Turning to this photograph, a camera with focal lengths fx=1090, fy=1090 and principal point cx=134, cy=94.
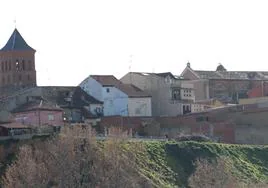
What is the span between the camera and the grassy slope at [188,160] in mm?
71375

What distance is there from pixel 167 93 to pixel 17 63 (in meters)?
13.3

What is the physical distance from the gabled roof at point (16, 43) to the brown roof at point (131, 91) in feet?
29.8

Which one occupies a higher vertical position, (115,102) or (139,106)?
(115,102)

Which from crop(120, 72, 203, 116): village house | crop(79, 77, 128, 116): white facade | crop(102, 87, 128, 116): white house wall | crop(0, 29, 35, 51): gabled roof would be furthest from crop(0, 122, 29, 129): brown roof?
crop(120, 72, 203, 116): village house

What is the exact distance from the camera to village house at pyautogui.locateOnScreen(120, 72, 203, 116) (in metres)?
93.6

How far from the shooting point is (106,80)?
91.8 meters

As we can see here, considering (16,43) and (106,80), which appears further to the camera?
(16,43)

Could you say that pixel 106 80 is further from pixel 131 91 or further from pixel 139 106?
pixel 139 106

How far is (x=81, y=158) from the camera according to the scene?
6694 centimetres

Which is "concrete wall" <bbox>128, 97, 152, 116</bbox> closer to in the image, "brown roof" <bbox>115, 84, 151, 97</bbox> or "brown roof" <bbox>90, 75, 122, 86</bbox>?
"brown roof" <bbox>115, 84, 151, 97</bbox>

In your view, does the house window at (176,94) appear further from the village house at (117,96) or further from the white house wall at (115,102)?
the white house wall at (115,102)

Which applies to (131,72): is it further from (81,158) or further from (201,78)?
(81,158)

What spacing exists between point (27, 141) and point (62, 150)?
588 cm

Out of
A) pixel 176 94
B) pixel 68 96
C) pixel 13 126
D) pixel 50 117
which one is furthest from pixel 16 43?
pixel 13 126
